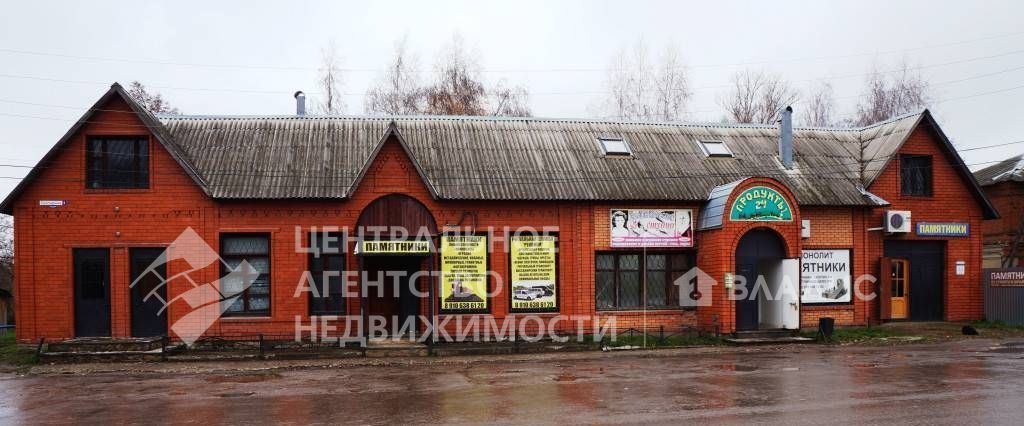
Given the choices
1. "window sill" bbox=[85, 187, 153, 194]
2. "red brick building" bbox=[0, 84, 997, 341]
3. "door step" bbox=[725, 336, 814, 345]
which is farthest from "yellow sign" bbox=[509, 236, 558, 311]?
"window sill" bbox=[85, 187, 153, 194]

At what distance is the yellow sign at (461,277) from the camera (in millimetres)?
20734

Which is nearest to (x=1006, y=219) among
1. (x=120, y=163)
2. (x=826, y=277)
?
(x=826, y=277)

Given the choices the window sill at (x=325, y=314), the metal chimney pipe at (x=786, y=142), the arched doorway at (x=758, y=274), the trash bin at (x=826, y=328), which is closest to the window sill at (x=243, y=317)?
the window sill at (x=325, y=314)

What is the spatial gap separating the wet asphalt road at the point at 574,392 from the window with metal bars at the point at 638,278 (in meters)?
2.99

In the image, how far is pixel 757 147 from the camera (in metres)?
24.6

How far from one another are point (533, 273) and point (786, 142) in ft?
29.9

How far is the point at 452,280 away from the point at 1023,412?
43.1 ft

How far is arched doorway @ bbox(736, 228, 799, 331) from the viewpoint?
2175cm

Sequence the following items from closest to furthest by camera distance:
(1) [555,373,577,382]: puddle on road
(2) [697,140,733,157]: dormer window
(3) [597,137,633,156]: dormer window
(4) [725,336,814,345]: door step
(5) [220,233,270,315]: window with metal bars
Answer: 1. (1) [555,373,577,382]: puddle on road
2. (5) [220,233,270,315]: window with metal bars
3. (4) [725,336,814,345]: door step
4. (3) [597,137,633,156]: dormer window
5. (2) [697,140,733,157]: dormer window

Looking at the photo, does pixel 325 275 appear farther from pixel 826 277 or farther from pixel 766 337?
pixel 826 277

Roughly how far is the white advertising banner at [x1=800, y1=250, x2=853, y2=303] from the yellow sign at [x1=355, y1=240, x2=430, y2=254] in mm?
11036

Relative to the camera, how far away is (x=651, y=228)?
2169cm

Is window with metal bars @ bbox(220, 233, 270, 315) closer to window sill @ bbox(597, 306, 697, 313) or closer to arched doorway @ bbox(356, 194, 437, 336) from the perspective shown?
arched doorway @ bbox(356, 194, 437, 336)

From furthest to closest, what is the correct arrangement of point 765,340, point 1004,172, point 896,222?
point 1004,172 → point 896,222 → point 765,340
